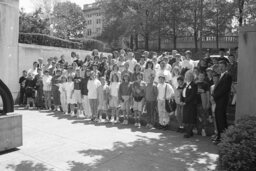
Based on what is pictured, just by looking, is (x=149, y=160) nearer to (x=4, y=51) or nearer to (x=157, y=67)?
(x=157, y=67)

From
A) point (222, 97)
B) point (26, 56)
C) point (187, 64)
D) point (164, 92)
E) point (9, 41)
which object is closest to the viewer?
point (222, 97)

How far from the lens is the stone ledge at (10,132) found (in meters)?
5.90

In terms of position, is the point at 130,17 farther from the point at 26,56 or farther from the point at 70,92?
the point at 70,92

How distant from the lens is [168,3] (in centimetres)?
3497

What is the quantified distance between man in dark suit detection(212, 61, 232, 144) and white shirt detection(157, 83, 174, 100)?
5.78 feet

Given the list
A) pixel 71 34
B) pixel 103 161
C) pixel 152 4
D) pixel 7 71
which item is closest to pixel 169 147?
pixel 103 161

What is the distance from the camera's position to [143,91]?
878 cm

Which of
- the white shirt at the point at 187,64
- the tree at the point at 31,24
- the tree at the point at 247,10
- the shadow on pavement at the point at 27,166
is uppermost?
the tree at the point at 247,10

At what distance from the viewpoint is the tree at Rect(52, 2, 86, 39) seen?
49031 mm

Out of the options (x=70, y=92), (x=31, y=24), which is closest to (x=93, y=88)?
(x=70, y=92)

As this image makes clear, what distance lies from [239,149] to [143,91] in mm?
5037

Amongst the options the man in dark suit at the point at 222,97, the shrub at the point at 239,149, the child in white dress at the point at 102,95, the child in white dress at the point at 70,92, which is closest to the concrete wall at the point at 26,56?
the child in white dress at the point at 70,92

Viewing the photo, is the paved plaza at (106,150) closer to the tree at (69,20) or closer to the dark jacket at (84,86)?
the dark jacket at (84,86)

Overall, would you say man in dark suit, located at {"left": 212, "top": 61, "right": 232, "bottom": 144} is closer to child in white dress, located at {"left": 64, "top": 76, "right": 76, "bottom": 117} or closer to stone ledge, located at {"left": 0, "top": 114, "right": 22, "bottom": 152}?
stone ledge, located at {"left": 0, "top": 114, "right": 22, "bottom": 152}
